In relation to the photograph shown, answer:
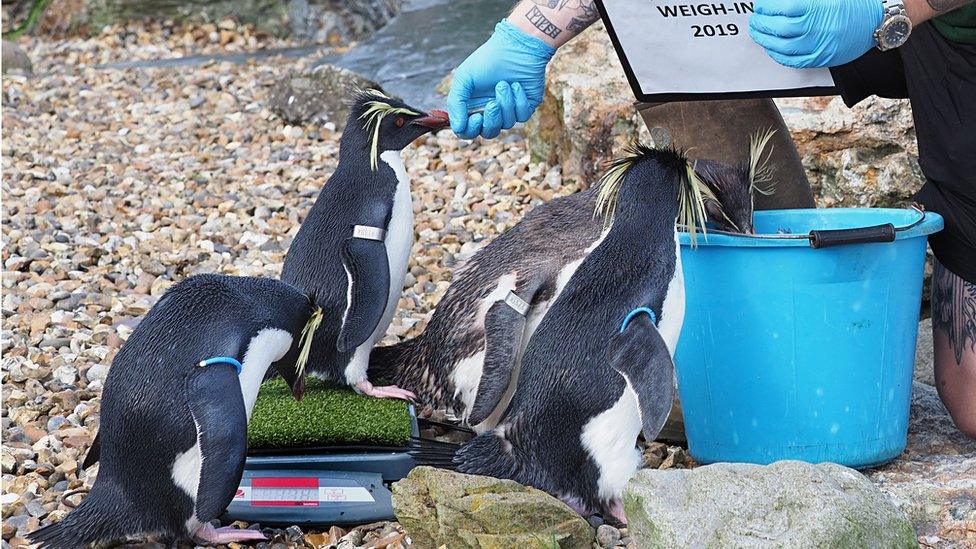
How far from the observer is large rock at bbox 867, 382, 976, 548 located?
88.8 inches

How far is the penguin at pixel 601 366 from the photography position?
2.43 metres

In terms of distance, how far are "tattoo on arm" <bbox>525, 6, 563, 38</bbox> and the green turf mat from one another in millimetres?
1023

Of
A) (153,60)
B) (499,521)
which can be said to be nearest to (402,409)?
(499,521)

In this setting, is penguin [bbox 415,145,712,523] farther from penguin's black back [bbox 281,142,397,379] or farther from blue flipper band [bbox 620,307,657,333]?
penguin's black back [bbox 281,142,397,379]

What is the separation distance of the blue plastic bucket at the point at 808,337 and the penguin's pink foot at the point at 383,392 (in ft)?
2.59

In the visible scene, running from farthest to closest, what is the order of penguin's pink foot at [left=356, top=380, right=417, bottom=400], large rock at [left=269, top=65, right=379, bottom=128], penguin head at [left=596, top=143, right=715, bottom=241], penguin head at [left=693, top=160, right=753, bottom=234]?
large rock at [left=269, top=65, right=379, bottom=128] → penguin's pink foot at [left=356, top=380, right=417, bottom=400] → penguin head at [left=693, top=160, right=753, bottom=234] → penguin head at [left=596, top=143, right=715, bottom=241]

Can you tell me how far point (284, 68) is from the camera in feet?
25.8

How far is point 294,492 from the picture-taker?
103 inches

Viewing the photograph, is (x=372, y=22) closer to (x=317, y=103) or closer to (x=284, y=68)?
(x=284, y=68)

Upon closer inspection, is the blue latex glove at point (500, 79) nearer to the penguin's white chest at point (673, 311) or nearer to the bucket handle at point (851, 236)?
the penguin's white chest at point (673, 311)

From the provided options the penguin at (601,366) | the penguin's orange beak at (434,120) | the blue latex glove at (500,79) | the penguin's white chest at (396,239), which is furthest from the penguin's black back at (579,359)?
the penguin's orange beak at (434,120)

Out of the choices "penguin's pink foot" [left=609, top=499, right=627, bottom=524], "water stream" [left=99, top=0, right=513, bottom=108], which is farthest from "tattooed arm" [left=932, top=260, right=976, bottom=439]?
"water stream" [left=99, top=0, right=513, bottom=108]

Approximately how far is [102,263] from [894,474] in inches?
120

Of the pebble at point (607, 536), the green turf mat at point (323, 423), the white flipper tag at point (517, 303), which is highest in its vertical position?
the white flipper tag at point (517, 303)
